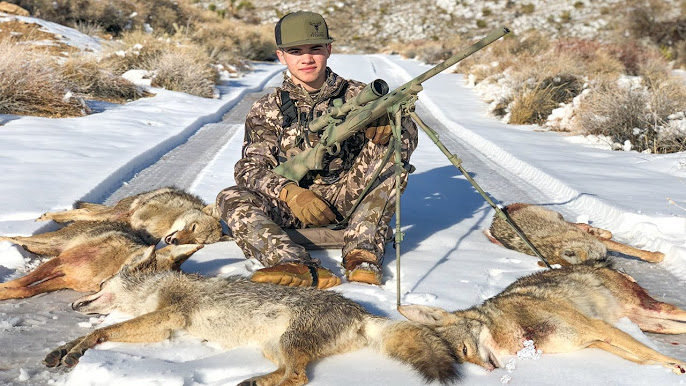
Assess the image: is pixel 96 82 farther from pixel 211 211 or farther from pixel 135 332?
pixel 135 332

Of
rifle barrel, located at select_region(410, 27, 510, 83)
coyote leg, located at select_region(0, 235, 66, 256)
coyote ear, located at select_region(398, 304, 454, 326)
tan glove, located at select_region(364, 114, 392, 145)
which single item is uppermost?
rifle barrel, located at select_region(410, 27, 510, 83)

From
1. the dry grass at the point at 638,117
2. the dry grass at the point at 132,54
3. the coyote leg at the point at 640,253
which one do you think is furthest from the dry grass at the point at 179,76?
the coyote leg at the point at 640,253

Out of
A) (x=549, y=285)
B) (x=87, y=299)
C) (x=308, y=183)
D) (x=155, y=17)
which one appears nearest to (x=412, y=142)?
(x=308, y=183)

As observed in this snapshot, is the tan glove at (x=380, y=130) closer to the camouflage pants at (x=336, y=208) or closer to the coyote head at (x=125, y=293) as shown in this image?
the camouflage pants at (x=336, y=208)

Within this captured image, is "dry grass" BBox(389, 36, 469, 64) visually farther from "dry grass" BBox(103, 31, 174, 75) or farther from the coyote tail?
the coyote tail

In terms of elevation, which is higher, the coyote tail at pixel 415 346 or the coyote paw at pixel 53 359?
the coyote tail at pixel 415 346

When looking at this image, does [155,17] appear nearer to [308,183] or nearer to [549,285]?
[308,183]

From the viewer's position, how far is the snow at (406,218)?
2977 mm

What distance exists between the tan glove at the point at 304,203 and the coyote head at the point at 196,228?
85 cm

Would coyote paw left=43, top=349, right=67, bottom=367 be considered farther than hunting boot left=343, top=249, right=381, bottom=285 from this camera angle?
No

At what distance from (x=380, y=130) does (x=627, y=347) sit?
7.43 ft

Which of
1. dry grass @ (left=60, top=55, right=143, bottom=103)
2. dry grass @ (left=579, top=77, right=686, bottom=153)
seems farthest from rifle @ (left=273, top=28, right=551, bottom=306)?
dry grass @ (left=60, top=55, right=143, bottom=103)

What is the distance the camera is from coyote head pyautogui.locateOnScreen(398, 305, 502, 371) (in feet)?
10.0

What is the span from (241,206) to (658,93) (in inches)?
319
